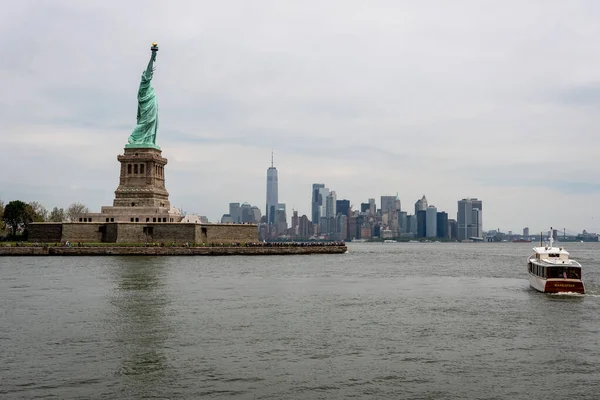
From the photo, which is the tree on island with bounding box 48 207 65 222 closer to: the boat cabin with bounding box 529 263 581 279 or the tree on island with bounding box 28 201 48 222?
the tree on island with bounding box 28 201 48 222

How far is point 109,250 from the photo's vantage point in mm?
89125

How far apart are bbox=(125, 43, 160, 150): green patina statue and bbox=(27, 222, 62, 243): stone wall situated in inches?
647

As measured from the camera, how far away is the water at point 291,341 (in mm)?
22141

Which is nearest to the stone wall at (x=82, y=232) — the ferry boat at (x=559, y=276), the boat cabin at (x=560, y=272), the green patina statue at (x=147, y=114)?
the green patina statue at (x=147, y=114)

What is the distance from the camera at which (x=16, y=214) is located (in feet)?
370

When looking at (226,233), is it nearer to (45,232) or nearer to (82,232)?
(82,232)

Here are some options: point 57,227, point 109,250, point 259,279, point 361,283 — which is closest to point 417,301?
point 361,283

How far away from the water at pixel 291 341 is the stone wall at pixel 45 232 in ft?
153

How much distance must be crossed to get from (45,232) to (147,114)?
23989mm

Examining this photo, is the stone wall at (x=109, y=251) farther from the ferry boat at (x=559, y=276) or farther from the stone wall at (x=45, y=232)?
the ferry boat at (x=559, y=276)

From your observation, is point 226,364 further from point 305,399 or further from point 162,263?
point 162,263

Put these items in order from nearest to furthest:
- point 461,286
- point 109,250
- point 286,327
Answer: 1. point 286,327
2. point 461,286
3. point 109,250

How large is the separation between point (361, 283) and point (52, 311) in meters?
27.3

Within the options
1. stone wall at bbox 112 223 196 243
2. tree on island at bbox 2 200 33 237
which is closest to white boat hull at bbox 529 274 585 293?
stone wall at bbox 112 223 196 243
